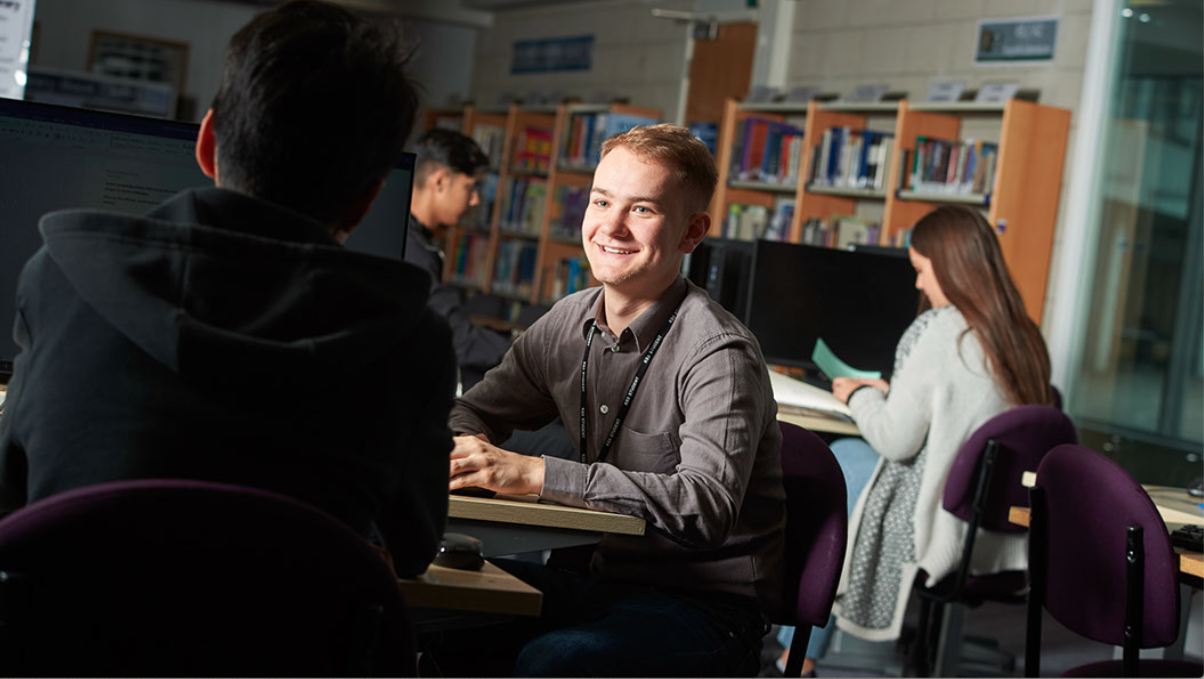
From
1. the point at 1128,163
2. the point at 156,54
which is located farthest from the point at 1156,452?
the point at 156,54

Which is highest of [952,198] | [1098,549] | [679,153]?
[952,198]

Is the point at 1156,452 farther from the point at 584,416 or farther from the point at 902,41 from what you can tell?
the point at 584,416

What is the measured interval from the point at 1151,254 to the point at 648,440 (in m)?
4.24

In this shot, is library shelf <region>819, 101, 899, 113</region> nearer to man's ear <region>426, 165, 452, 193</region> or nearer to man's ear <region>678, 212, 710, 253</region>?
man's ear <region>426, 165, 452, 193</region>

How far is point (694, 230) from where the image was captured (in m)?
1.89

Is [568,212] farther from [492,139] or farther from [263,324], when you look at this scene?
[263,324]

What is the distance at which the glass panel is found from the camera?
5.11 metres

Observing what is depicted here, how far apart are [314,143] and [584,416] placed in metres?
0.83

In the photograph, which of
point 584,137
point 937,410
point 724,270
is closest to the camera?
point 937,410

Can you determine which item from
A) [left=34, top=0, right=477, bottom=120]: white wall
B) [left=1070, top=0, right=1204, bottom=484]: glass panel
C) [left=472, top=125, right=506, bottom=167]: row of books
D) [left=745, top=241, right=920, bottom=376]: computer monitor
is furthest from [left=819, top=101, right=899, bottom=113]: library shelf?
[left=34, top=0, right=477, bottom=120]: white wall

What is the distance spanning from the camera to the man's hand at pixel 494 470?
1.54 meters

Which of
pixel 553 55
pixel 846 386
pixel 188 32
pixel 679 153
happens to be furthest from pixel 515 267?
pixel 679 153

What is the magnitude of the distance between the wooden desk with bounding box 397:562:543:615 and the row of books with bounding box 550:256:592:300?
6.19 metres

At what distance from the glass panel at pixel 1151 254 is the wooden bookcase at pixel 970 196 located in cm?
26
